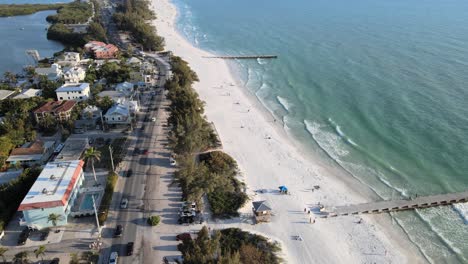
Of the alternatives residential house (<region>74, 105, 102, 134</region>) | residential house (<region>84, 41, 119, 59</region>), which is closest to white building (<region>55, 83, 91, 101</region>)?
residential house (<region>74, 105, 102, 134</region>)

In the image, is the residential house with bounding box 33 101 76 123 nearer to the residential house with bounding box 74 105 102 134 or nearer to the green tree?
the residential house with bounding box 74 105 102 134

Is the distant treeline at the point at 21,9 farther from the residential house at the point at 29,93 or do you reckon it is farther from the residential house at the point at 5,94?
the residential house at the point at 29,93

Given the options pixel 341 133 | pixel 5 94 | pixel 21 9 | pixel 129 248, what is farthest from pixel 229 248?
pixel 21 9

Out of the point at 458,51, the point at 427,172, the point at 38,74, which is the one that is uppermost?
the point at 458,51

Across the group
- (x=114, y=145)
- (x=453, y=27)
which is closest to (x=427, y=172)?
(x=114, y=145)

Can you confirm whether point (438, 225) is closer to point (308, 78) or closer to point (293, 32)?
point (308, 78)

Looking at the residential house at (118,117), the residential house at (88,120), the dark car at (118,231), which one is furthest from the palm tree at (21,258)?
the residential house at (118,117)

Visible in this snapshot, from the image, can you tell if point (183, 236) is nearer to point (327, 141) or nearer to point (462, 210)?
point (327, 141)

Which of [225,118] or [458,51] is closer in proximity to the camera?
[225,118]
